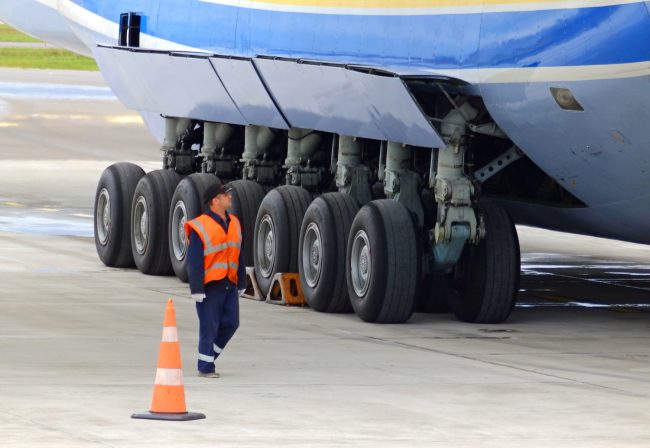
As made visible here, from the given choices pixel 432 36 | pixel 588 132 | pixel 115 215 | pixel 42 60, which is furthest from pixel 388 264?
pixel 42 60

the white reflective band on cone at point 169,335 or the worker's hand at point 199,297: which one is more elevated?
the worker's hand at point 199,297

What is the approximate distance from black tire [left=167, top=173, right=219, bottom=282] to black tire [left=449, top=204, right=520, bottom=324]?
4.55m

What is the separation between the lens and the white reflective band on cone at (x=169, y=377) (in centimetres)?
1150

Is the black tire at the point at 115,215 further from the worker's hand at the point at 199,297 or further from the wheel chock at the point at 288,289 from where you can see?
the worker's hand at the point at 199,297

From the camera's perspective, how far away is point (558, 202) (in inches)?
722

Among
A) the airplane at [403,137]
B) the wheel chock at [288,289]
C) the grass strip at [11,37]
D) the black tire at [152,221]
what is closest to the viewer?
the airplane at [403,137]

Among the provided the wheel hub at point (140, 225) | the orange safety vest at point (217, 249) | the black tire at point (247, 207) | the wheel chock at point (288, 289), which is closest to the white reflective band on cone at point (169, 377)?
the orange safety vest at point (217, 249)

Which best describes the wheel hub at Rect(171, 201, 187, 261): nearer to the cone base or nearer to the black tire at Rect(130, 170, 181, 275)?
the black tire at Rect(130, 170, 181, 275)

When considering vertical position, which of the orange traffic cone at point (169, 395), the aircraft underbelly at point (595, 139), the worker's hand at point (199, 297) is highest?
the aircraft underbelly at point (595, 139)

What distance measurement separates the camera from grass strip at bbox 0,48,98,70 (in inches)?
3377

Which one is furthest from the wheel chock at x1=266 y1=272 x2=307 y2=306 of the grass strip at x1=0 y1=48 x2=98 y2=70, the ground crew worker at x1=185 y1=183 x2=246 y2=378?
the grass strip at x1=0 y1=48 x2=98 y2=70

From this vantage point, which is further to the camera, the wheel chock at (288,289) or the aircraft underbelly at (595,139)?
the wheel chock at (288,289)

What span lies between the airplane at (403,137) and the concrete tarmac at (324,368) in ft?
1.75

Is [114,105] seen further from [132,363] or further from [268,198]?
[132,363]
